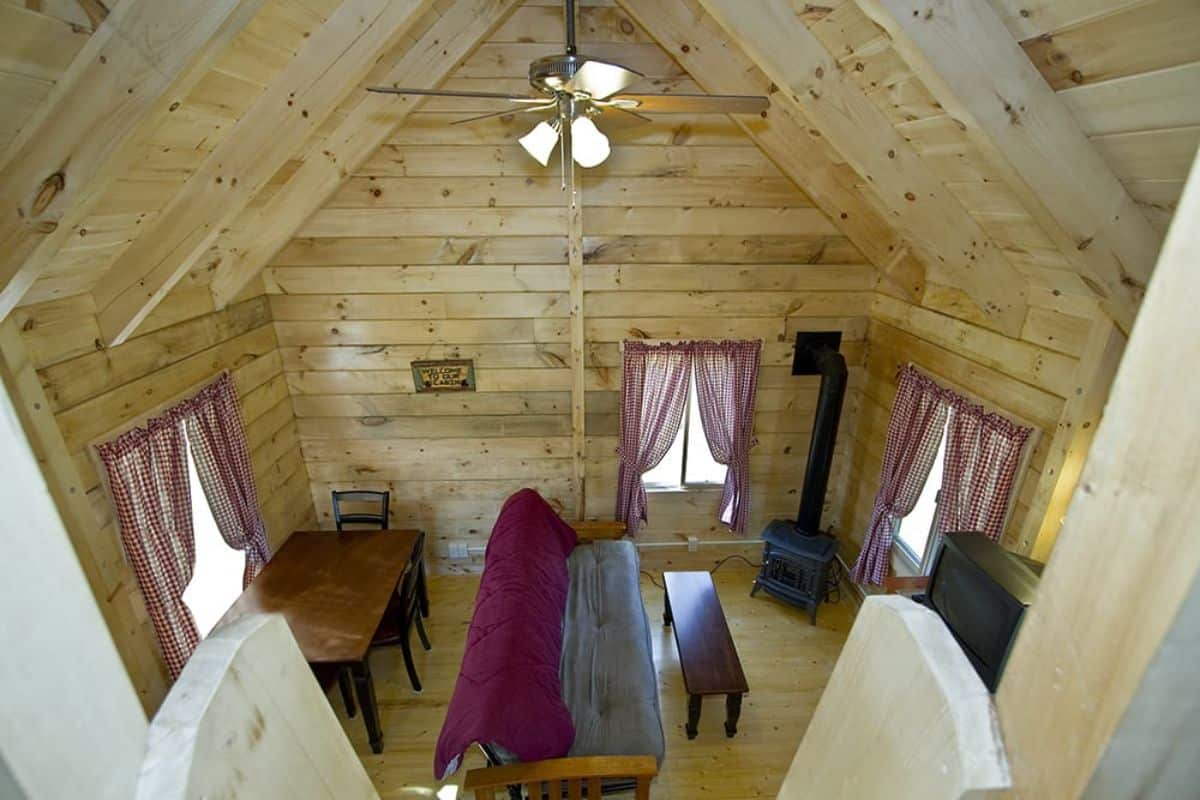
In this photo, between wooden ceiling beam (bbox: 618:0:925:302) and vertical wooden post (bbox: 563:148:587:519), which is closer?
wooden ceiling beam (bbox: 618:0:925:302)

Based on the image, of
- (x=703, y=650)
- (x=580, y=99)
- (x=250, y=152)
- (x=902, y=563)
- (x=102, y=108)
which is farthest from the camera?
(x=902, y=563)

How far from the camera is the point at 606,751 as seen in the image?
2.55 m

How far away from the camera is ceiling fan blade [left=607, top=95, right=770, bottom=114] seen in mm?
2021

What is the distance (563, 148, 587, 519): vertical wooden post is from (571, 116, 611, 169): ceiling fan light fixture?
1033 millimetres

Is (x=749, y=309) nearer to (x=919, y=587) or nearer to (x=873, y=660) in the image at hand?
(x=919, y=587)

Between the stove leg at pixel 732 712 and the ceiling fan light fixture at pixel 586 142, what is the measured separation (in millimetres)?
2823

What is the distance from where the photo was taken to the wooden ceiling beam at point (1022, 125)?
5.62 feet

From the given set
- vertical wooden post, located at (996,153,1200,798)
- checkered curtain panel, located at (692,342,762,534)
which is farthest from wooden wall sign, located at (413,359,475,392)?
vertical wooden post, located at (996,153,1200,798)

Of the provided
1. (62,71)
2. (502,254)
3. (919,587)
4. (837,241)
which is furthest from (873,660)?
(837,241)

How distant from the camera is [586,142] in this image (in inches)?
83.5

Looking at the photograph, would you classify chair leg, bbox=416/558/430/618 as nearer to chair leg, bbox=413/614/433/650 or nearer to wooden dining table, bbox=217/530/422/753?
chair leg, bbox=413/614/433/650

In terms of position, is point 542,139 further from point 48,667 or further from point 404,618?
point 404,618

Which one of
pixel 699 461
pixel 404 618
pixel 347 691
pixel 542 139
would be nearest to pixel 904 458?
pixel 699 461

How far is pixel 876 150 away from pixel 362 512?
4089 mm
